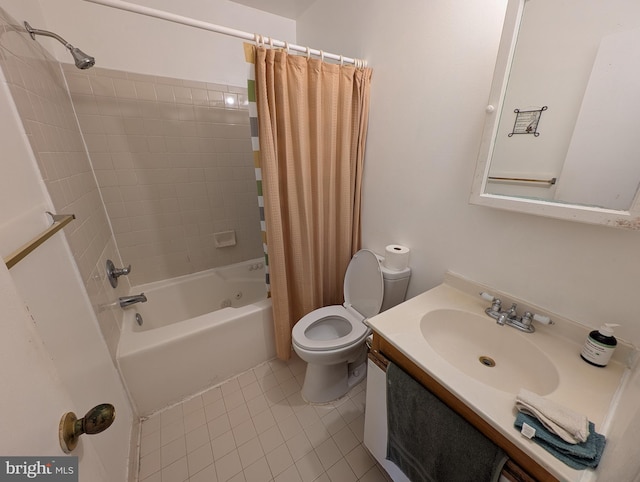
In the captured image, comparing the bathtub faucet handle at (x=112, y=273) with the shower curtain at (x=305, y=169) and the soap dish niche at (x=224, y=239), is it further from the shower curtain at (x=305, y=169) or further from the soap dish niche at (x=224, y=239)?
the shower curtain at (x=305, y=169)

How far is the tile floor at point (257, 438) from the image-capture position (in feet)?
3.87

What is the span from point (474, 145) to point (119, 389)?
6.65ft

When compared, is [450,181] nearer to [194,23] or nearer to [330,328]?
[330,328]

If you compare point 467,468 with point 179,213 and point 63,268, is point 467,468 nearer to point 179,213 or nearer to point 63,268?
point 63,268

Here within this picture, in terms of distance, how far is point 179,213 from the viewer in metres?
1.95

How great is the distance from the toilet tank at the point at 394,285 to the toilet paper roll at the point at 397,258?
3 cm

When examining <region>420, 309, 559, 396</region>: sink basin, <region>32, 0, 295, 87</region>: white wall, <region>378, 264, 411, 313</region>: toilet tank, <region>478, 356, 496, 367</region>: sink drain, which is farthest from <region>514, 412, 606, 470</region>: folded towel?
<region>32, 0, 295, 87</region>: white wall

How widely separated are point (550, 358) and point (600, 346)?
0.43ft

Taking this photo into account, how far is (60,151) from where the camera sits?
1.14 meters

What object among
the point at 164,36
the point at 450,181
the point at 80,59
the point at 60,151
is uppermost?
the point at 164,36

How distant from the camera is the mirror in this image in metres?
0.70

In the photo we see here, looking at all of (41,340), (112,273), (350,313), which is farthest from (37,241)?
(350,313)

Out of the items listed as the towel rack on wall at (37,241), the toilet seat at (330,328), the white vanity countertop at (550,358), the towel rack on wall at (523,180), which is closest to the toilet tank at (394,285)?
the toilet seat at (330,328)

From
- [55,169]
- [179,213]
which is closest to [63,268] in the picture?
[55,169]
